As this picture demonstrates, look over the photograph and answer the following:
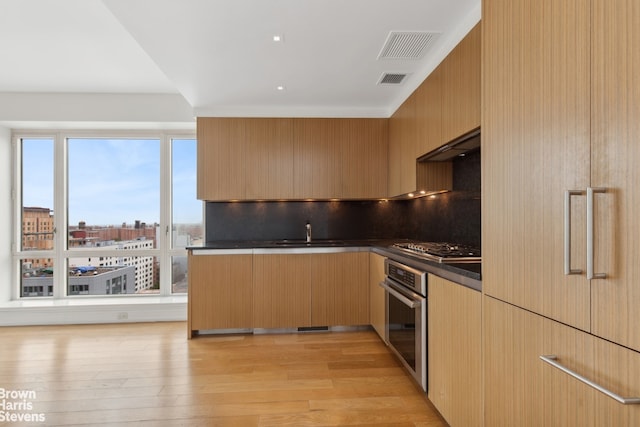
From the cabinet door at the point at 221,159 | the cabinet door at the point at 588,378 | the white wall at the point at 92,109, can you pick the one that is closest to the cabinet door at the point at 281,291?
the cabinet door at the point at 221,159

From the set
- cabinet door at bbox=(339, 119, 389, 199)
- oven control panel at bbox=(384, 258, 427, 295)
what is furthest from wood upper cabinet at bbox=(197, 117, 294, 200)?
oven control panel at bbox=(384, 258, 427, 295)

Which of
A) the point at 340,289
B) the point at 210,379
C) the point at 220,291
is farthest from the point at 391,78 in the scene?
the point at 210,379

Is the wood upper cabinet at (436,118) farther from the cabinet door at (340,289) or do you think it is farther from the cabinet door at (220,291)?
the cabinet door at (220,291)

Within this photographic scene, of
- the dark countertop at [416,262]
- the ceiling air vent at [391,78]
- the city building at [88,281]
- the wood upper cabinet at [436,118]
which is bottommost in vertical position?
the city building at [88,281]

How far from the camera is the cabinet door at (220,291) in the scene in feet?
11.9

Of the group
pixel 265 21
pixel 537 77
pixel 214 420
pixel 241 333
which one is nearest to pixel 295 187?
pixel 241 333

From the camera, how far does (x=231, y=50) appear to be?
2.64 meters

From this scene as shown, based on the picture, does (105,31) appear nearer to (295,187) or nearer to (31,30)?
(31,30)

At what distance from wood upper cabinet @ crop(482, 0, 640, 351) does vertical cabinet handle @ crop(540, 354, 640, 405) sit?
0.41 ft

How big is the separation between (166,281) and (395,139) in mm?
3406

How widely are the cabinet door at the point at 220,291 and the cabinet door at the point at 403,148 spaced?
1.75 m

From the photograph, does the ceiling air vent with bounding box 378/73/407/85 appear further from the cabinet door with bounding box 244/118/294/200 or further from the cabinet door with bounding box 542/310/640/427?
the cabinet door with bounding box 542/310/640/427

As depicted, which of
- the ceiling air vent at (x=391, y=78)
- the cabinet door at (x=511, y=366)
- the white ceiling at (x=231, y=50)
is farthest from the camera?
the ceiling air vent at (x=391, y=78)

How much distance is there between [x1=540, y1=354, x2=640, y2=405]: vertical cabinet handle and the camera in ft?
2.72
